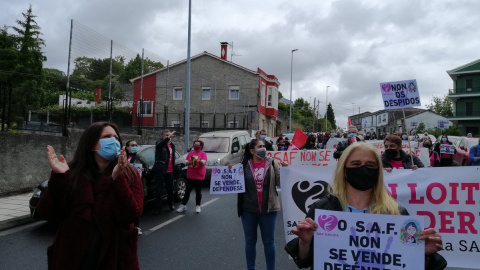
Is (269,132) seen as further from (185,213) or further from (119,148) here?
(119,148)

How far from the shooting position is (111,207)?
8.07ft

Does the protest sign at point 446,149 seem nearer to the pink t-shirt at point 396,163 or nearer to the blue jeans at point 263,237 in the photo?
the pink t-shirt at point 396,163

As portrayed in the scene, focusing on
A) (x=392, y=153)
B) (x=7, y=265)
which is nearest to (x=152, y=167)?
(x=7, y=265)

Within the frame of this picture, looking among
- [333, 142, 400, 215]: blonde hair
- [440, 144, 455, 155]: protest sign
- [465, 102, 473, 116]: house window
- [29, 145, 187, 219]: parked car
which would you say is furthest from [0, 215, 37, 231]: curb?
[465, 102, 473, 116]: house window

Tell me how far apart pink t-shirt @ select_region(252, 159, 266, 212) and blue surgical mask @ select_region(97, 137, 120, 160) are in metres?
2.52

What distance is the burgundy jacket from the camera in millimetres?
2396

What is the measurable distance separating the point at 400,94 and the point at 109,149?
7.03m

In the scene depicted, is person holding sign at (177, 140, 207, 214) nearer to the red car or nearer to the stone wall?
the stone wall

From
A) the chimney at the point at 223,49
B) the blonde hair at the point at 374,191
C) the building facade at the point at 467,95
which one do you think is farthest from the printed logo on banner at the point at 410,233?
the building facade at the point at 467,95

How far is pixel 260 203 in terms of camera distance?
189 inches

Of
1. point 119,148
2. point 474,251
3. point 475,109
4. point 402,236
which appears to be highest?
point 475,109

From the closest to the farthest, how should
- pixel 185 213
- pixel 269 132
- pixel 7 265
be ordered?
pixel 7 265 < pixel 185 213 < pixel 269 132

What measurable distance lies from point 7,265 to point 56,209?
3.93m

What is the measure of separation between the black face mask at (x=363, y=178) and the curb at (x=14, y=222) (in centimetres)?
754
